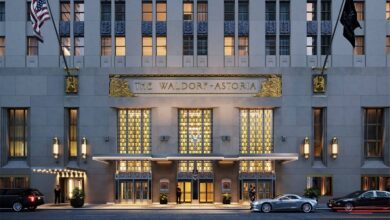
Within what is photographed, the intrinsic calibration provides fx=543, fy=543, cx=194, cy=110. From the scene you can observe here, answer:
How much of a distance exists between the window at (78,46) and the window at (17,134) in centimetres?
708

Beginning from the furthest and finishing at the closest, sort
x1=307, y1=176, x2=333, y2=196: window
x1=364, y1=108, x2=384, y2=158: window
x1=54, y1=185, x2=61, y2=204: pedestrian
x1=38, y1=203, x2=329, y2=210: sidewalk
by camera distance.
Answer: x1=364, y1=108, x2=384, y2=158: window < x1=307, y1=176, x2=333, y2=196: window < x1=54, y1=185, x2=61, y2=204: pedestrian < x1=38, y1=203, x2=329, y2=210: sidewalk

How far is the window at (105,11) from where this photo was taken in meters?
49.2

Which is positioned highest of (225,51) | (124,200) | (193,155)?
(225,51)

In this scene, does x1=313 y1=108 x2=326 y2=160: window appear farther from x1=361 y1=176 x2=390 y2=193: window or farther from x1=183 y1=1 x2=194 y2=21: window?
x1=183 y1=1 x2=194 y2=21: window

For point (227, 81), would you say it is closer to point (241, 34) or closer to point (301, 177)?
point (241, 34)

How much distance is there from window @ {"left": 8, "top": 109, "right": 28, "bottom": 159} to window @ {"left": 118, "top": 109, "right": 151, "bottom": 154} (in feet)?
28.6

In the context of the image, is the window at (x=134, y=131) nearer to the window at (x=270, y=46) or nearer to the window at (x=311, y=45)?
the window at (x=270, y=46)

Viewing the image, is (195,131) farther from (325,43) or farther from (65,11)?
(65,11)

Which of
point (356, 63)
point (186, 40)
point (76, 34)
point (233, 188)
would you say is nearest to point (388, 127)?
point (356, 63)

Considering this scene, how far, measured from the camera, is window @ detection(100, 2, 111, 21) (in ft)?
161

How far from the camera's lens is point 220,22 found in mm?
48531

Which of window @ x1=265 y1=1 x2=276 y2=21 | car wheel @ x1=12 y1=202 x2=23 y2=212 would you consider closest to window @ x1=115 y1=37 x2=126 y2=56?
window @ x1=265 y1=1 x2=276 y2=21

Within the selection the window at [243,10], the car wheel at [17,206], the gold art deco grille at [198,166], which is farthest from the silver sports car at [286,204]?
the window at [243,10]

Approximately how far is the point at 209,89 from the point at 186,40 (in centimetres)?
490
